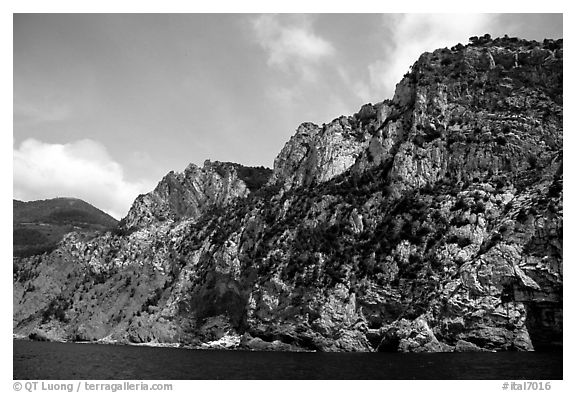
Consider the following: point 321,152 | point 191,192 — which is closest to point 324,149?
point 321,152

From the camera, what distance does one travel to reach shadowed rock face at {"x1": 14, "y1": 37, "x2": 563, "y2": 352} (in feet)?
252

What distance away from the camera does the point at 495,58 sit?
110 m

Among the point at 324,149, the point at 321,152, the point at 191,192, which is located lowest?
the point at 191,192

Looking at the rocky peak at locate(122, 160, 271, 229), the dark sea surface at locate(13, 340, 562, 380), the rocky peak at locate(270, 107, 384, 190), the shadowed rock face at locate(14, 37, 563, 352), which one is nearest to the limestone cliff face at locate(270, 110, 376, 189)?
the rocky peak at locate(270, 107, 384, 190)

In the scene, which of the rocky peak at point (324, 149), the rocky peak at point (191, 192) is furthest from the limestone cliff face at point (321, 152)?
the rocky peak at point (191, 192)

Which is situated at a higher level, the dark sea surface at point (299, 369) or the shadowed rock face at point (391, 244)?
the shadowed rock face at point (391, 244)

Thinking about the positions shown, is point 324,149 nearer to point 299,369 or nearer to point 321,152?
point 321,152

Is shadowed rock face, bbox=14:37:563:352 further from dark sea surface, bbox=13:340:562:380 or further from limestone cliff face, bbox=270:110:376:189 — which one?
dark sea surface, bbox=13:340:562:380

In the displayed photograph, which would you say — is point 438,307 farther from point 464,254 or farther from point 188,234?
point 188,234

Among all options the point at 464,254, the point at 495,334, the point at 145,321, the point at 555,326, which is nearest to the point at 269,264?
the point at 145,321

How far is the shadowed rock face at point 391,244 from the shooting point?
76.7m

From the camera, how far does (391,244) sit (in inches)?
3725

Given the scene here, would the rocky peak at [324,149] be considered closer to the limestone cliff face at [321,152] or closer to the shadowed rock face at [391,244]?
the limestone cliff face at [321,152]

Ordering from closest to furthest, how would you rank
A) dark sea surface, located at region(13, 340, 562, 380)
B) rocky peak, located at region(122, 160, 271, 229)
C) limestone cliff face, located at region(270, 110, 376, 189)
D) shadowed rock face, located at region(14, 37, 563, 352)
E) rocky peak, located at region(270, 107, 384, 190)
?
dark sea surface, located at region(13, 340, 562, 380), shadowed rock face, located at region(14, 37, 563, 352), limestone cliff face, located at region(270, 110, 376, 189), rocky peak, located at region(270, 107, 384, 190), rocky peak, located at region(122, 160, 271, 229)
